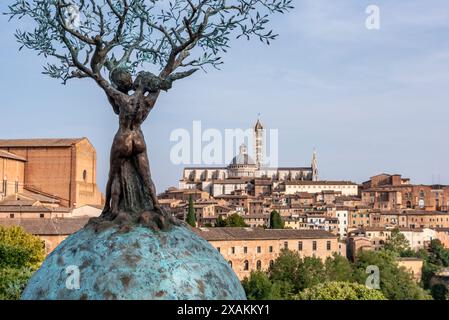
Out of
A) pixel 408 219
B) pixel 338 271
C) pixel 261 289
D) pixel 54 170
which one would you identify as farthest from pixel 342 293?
pixel 408 219

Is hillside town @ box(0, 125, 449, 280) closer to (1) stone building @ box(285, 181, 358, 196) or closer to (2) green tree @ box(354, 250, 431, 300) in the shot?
(1) stone building @ box(285, 181, 358, 196)

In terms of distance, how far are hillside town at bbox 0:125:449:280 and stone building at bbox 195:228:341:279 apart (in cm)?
7

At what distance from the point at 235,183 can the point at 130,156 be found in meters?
131

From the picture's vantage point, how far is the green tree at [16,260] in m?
22.4

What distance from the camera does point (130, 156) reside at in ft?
26.0

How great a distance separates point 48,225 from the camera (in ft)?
152

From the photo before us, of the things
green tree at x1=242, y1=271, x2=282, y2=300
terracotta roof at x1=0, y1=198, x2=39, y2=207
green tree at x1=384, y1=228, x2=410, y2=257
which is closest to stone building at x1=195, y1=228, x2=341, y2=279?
green tree at x1=242, y1=271, x2=282, y2=300

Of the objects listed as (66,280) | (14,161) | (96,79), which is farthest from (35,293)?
(14,161)

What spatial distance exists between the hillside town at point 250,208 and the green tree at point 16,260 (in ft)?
21.1

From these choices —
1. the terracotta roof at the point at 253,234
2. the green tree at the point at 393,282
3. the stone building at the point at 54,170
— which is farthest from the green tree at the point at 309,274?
the stone building at the point at 54,170

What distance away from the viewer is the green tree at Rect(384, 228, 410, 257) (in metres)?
81.2

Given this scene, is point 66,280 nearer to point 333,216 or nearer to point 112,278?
point 112,278

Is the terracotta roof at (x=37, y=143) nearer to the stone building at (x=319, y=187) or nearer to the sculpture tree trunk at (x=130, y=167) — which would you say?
the sculpture tree trunk at (x=130, y=167)

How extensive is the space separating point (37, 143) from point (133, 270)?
226 ft
